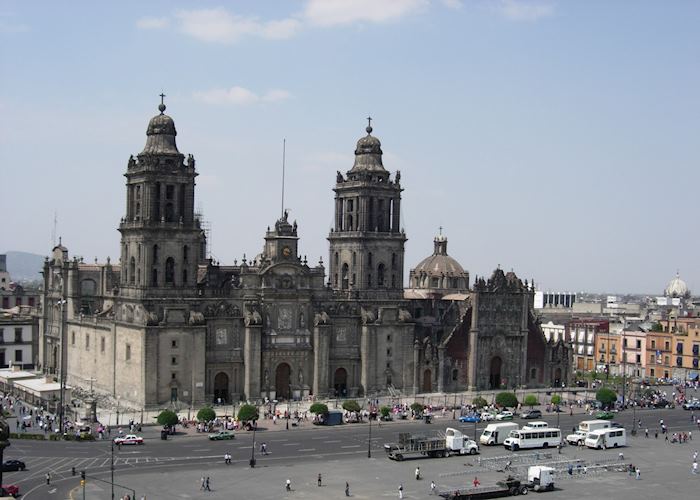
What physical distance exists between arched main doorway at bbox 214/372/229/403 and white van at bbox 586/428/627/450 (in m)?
37.2

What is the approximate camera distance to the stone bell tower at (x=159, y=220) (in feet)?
344

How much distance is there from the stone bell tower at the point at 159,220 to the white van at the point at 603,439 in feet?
136

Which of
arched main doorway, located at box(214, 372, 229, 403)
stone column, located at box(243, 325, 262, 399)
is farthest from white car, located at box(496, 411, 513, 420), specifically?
arched main doorway, located at box(214, 372, 229, 403)

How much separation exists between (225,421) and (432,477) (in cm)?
2666

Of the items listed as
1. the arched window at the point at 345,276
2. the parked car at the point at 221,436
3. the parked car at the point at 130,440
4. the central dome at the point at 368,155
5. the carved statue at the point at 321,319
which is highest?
the central dome at the point at 368,155

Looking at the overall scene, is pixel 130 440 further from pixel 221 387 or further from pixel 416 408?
pixel 416 408

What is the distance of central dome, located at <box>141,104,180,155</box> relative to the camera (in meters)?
106

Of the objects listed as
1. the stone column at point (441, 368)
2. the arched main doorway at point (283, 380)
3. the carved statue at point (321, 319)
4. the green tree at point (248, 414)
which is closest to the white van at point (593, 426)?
the green tree at point (248, 414)

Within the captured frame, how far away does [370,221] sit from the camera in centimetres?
11938

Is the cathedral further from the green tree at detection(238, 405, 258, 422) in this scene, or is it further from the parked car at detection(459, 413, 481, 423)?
the parked car at detection(459, 413, 481, 423)

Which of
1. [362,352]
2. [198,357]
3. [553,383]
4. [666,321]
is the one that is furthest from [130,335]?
[666,321]

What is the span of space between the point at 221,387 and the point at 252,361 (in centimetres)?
407

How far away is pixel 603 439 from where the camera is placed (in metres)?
88.4

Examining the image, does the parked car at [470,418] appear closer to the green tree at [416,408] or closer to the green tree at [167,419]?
the green tree at [416,408]
